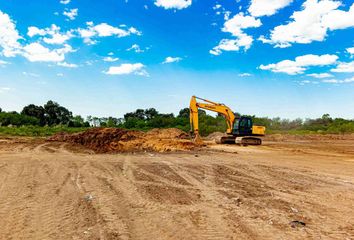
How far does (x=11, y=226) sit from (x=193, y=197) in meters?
3.85

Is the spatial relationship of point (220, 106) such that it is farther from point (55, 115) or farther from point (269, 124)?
point (55, 115)

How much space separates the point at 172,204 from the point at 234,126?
74.9 feet

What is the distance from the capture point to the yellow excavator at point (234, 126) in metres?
28.1

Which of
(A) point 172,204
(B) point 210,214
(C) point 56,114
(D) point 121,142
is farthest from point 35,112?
(B) point 210,214

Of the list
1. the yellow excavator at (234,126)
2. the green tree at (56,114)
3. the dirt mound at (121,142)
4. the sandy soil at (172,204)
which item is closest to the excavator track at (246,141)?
the yellow excavator at (234,126)

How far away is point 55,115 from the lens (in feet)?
269

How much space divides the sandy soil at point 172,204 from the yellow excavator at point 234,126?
15.8 m

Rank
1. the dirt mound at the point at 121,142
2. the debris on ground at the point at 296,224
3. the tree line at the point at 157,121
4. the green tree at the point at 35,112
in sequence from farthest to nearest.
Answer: the green tree at the point at 35,112 < the tree line at the point at 157,121 < the dirt mound at the point at 121,142 < the debris on ground at the point at 296,224

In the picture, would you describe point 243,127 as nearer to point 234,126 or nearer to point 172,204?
point 234,126

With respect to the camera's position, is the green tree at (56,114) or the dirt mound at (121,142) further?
the green tree at (56,114)

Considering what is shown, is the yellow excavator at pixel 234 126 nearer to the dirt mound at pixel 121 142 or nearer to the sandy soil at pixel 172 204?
the dirt mound at pixel 121 142

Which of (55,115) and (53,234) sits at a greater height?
(55,115)

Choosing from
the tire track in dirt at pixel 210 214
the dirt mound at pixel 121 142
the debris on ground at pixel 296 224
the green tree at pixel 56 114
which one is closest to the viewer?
the tire track in dirt at pixel 210 214

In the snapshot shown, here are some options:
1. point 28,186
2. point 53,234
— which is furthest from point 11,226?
point 28,186
